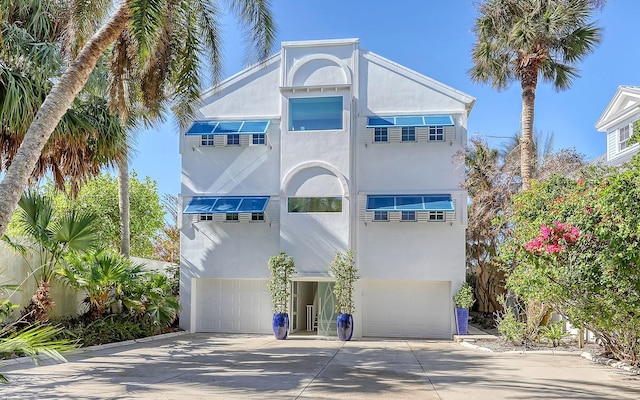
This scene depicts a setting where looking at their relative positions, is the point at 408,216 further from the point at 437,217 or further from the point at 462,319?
the point at 462,319

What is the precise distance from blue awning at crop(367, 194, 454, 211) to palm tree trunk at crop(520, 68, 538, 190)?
2603 mm

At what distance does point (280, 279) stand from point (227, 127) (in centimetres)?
596

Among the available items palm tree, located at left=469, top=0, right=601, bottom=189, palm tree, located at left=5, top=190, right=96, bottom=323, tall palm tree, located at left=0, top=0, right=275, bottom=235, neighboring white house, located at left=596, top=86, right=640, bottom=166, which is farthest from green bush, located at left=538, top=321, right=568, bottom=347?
palm tree, located at left=5, top=190, right=96, bottom=323

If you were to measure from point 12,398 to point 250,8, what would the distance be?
28.2 ft

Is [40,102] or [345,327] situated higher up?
[40,102]

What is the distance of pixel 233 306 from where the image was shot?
19469mm

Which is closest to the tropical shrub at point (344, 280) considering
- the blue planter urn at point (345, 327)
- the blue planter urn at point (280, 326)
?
the blue planter urn at point (345, 327)

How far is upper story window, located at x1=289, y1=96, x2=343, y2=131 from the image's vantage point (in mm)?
18625

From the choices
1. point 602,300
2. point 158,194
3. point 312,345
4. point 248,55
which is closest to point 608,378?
point 602,300

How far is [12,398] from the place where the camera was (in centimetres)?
809

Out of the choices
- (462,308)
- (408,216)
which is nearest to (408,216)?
(408,216)

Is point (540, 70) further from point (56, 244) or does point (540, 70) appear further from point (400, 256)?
point (56, 244)

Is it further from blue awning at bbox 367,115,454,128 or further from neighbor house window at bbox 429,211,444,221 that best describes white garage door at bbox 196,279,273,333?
blue awning at bbox 367,115,454,128

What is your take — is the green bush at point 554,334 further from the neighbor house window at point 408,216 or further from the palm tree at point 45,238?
the palm tree at point 45,238
